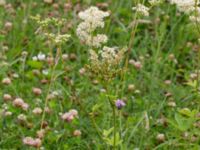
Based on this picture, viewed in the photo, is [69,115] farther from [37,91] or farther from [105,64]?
[105,64]

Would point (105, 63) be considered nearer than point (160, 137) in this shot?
Yes

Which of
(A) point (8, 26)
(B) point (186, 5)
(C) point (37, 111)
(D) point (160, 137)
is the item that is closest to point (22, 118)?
(C) point (37, 111)

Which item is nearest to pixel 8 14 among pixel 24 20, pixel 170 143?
pixel 24 20

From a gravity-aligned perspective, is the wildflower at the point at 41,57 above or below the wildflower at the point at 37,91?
above

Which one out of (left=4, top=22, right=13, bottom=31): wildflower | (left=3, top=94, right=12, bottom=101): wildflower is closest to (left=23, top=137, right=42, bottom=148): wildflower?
(left=3, top=94, right=12, bottom=101): wildflower

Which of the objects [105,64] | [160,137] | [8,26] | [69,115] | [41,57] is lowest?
[160,137]

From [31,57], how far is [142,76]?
2.54ft

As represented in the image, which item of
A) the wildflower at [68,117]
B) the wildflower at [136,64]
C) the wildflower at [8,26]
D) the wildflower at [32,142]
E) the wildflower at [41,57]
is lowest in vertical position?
the wildflower at [32,142]

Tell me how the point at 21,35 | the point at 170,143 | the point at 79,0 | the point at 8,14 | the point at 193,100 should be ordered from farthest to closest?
the point at 79,0
the point at 8,14
the point at 21,35
the point at 193,100
the point at 170,143

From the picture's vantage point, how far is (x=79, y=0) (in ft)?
17.1

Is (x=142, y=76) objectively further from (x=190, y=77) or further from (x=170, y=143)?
(x=170, y=143)

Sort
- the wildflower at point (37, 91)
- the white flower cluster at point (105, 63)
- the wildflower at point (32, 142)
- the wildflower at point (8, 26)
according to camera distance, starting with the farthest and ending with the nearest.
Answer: the wildflower at point (8, 26) < the wildflower at point (37, 91) < the wildflower at point (32, 142) < the white flower cluster at point (105, 63)

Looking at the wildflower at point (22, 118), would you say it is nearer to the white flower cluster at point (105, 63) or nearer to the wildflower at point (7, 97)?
the wildflower at point (7, 97)

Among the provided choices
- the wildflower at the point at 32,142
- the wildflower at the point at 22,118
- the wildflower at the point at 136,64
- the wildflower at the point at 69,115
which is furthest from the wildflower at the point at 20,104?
the wildflower at the point at 136,64
